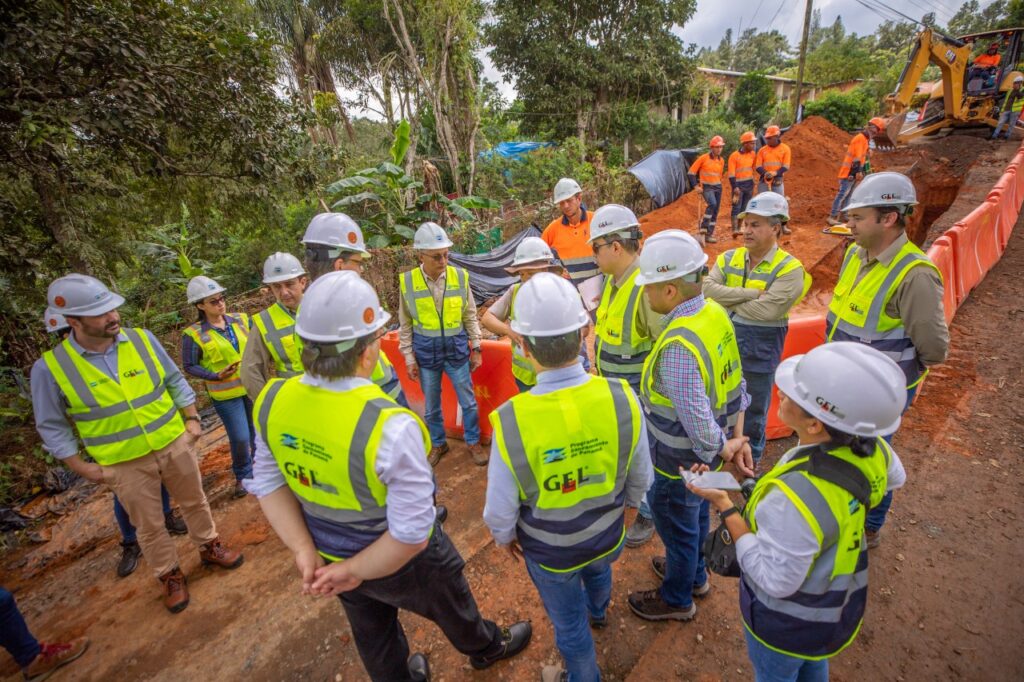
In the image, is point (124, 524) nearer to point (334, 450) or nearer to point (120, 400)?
point (120, 400)

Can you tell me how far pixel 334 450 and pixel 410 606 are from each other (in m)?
0.88

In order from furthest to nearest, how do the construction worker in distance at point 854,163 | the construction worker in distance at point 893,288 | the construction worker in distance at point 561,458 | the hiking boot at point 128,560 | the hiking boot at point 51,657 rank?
the construction worker in distance at point 854,163, the hiking boot at point 128,560, the hiking boot at point 51,657, the construction worker in distance at point 893,288, the construction worker in distance at point 561,458

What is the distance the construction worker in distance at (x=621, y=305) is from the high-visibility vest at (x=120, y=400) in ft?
9.99

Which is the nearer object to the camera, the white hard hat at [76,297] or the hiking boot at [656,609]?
the hiking boot at [656,609]

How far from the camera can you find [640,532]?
3154 millimetres

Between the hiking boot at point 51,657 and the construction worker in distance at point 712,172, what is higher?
the construction worker in distance at point 712,172

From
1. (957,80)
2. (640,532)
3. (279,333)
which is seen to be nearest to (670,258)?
(640,532)

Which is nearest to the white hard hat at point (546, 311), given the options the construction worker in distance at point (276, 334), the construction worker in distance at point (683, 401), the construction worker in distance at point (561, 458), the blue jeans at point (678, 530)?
the construction worker in distance at point (561, 458)

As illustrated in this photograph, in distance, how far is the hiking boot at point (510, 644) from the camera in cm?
241

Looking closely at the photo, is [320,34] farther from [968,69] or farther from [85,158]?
[968,69]

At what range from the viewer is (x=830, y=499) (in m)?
1.37

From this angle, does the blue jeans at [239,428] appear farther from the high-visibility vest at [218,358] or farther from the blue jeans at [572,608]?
the blue jeans at [572,608]

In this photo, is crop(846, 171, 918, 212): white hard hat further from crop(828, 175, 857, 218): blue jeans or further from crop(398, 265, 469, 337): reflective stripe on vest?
crop(828, 175, 857, 218): blue jeans

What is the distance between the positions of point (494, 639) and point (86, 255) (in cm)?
545
